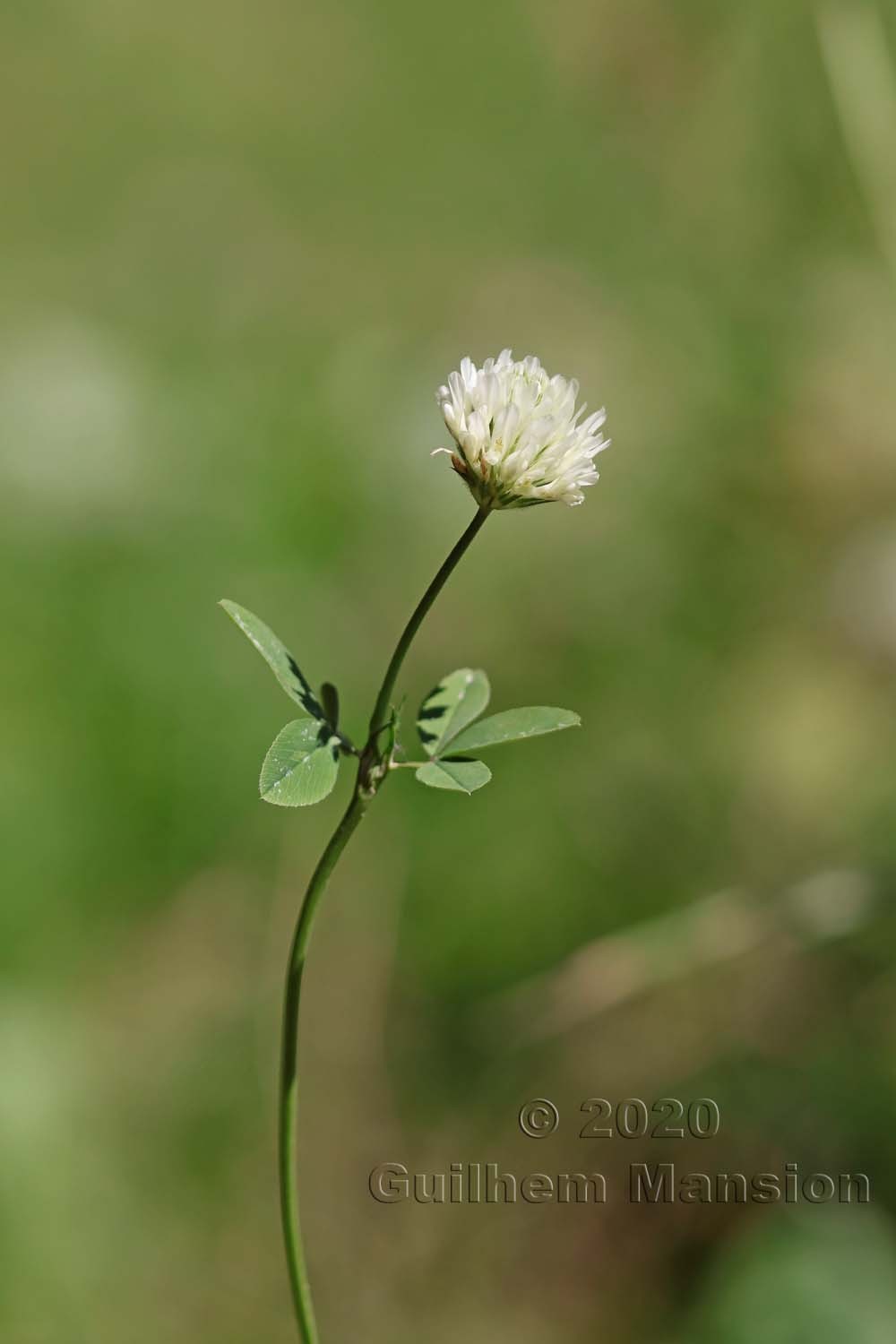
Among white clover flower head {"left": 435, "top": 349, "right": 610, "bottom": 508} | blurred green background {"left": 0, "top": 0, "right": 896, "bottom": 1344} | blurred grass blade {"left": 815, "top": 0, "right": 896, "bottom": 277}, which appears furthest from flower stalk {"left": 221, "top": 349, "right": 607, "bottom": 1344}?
blurred grass blade {"left": 815, "top": 0, "right": 896, "bottom": 277}

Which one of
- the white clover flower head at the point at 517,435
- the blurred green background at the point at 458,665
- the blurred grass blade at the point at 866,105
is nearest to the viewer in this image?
the white clover flower head at the point at 517,435

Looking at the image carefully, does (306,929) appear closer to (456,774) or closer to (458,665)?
(456,774)

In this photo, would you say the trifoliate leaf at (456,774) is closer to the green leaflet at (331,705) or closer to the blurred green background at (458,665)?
the green leaflet at (331,705)

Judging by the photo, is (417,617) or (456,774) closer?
(417,617)

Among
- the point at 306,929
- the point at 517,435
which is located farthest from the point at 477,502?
the point at 306,929

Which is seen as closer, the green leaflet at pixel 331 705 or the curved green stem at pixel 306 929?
the curved green stem at pixel 306 929

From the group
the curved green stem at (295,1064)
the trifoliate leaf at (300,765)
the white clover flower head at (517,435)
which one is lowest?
the curved green stem at (295,1064)

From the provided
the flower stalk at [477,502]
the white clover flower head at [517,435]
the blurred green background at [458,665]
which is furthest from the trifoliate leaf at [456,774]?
the blurred green background at [458,665]

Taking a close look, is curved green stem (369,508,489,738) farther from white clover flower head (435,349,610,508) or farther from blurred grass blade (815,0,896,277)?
blurred grass blade (815,0,896,277)
